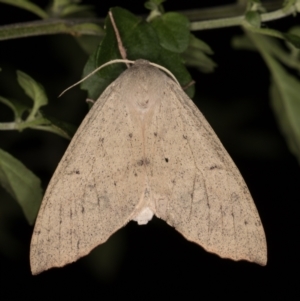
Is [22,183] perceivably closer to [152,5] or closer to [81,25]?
[81,25]

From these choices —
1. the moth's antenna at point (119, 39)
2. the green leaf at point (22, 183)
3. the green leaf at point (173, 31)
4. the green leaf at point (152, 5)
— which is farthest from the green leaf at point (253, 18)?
the green leaf at point (22, 183)

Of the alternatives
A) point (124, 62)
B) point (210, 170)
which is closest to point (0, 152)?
point (124, 62)

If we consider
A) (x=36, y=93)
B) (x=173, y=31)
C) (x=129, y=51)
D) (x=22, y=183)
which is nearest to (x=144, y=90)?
(x=129, y=51)

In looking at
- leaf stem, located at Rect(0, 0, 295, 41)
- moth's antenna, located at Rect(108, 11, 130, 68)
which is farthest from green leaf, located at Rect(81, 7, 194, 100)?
leaf stem, located at Rect(0, 0, 295, 41)

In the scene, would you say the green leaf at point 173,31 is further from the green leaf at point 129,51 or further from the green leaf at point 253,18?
the green leaf at point 253,18

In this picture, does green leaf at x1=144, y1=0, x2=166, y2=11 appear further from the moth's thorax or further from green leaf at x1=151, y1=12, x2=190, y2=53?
the moth's thorax

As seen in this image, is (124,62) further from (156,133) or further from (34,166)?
(34,166)
